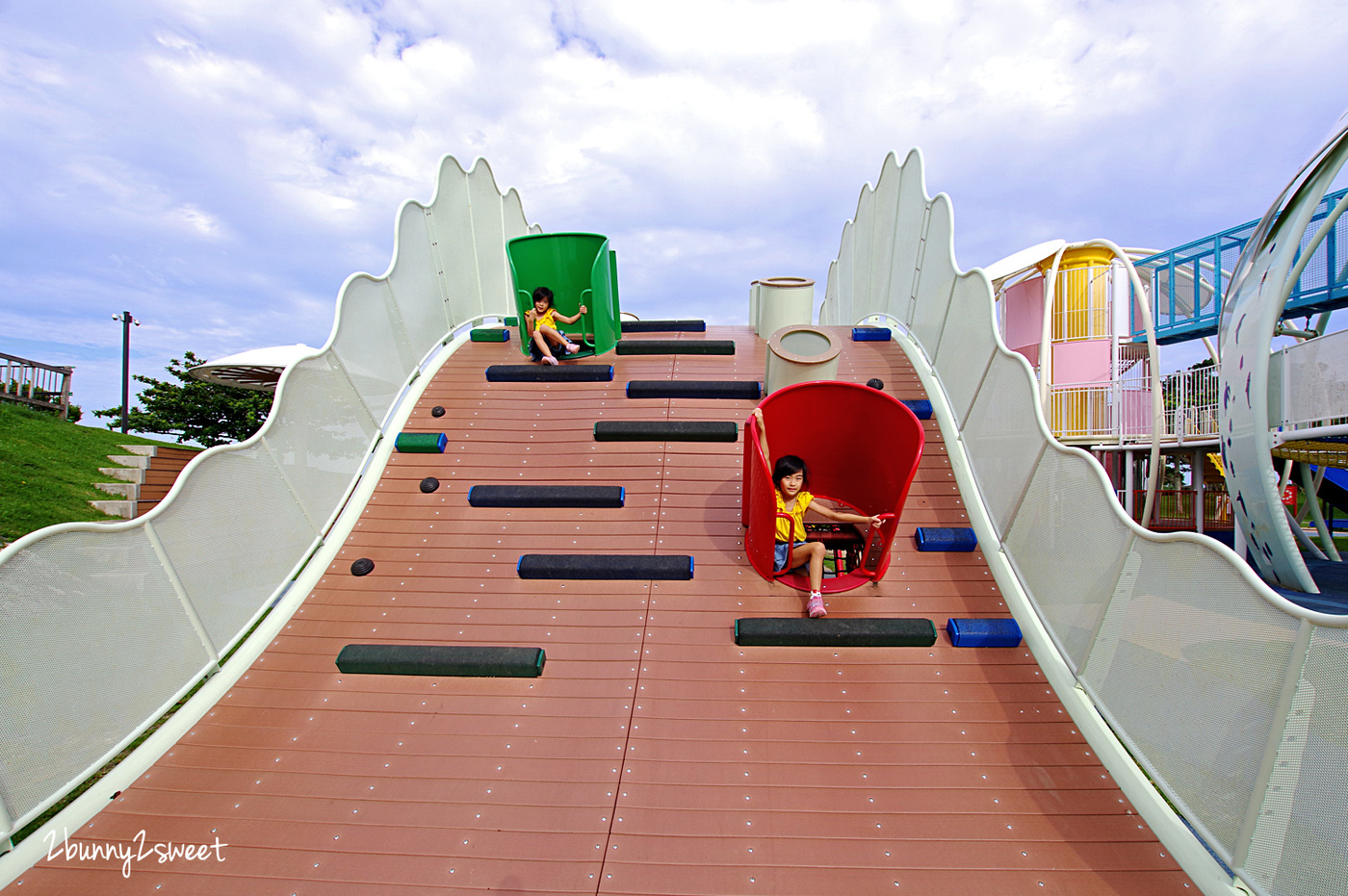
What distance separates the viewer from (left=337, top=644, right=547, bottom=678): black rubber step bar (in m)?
3.78

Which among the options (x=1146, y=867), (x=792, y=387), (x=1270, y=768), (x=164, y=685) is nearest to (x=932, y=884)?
(x=1146, y=867)

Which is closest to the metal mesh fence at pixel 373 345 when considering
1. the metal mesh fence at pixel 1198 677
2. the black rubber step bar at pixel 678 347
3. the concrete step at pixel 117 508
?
the black rubber step bar at pixel 678 347

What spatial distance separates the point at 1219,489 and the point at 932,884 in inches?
877

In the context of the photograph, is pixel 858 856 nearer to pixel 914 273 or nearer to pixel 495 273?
pixel 914 273

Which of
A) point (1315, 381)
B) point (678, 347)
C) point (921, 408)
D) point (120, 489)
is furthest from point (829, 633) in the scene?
point (120, 489)

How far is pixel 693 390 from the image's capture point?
6.51 metres

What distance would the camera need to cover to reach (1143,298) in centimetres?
1373

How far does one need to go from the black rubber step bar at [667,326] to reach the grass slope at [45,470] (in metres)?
8.91

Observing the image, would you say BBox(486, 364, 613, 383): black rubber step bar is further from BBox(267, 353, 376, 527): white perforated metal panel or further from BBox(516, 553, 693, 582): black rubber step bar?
BBox(516, 553, 693, 582): black rubber step bar

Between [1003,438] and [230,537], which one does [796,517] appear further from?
[230,537]

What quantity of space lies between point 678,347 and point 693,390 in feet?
4.20

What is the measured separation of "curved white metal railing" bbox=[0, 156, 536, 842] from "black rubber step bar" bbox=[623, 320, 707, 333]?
3.69 metres

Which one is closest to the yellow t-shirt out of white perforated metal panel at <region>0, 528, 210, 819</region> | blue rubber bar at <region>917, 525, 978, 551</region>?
blue rubber bar at <region>917, 525, 978, 551</region>

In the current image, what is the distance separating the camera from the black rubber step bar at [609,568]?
14.8 feet
